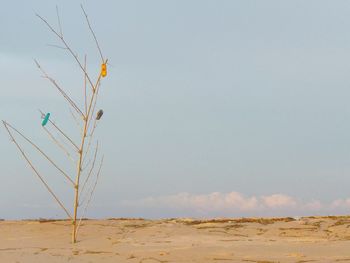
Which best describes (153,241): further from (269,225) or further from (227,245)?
(269,225)

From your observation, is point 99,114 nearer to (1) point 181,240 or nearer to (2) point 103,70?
(2) point 103,70

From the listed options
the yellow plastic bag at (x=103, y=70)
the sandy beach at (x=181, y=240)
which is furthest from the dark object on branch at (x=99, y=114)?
the sandy beach at (x=181, y=240)

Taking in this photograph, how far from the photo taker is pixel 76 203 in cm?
548

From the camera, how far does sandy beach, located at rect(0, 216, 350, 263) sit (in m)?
4.38

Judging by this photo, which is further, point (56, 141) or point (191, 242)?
point (56, 141)

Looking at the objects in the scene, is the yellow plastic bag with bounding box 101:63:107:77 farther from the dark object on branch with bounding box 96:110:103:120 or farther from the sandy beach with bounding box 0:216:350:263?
the sandy beach with bounding box 0:216:350:263

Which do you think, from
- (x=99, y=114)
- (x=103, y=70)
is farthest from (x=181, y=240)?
(x=103, y=70)

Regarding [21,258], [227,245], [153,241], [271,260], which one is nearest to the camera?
[271,260]

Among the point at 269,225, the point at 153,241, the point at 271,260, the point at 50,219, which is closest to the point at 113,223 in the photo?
the point at 50,219

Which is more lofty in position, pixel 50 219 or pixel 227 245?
pixel 50 219

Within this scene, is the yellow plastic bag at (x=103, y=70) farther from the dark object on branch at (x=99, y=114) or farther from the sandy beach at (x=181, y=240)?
the sandy beach at (x=181, y=240)

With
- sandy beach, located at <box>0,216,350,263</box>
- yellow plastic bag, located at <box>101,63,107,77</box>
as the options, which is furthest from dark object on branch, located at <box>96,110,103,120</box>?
sandy beach, located at <box>0,216,350,263</box>

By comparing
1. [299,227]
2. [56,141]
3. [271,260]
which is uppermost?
[56,141]

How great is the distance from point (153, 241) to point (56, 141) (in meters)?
1.43
